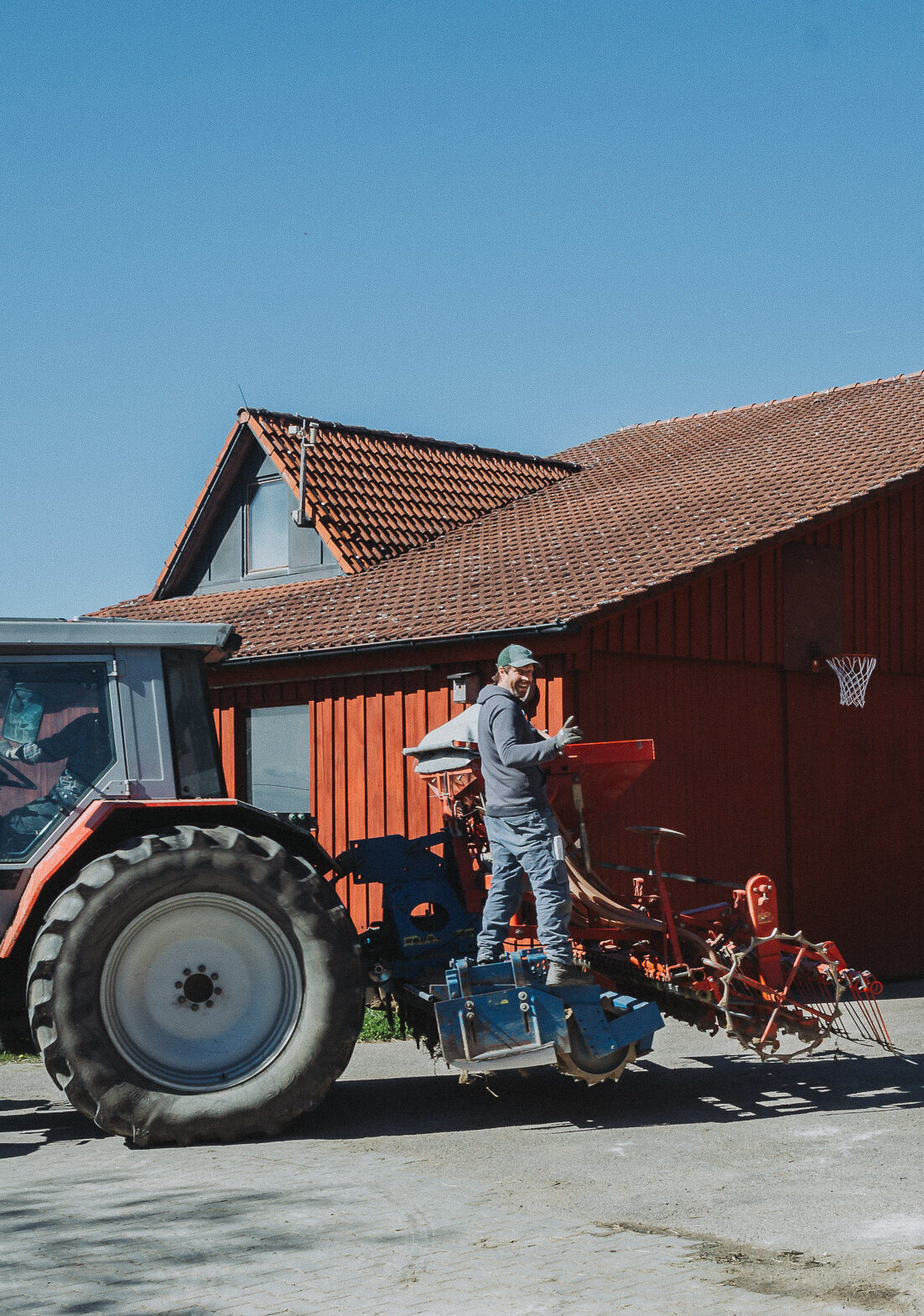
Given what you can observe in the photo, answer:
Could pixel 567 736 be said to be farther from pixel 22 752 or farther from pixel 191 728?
pixel 22 752

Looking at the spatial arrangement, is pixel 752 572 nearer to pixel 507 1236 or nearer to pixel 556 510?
pixel 556 510

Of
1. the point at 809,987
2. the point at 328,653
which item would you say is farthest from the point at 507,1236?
the point at 328,653

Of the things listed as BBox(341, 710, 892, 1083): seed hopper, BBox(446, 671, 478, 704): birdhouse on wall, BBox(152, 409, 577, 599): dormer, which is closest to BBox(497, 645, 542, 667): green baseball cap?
BBox(341, 710, 892, 1083): seed hopper

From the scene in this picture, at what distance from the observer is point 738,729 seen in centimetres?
1362

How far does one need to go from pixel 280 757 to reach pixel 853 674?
5816 millimetres

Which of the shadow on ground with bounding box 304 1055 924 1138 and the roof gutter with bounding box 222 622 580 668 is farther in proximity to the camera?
the roof gutter with bounding box 222 622 580 668

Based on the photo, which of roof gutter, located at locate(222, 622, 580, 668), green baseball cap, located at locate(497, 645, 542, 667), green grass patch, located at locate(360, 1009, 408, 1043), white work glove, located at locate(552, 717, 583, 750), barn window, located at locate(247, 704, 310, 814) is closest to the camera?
white work glove, located at locate(552, 717, 583, 750)

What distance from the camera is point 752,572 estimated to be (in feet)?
45.4

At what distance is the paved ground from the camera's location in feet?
15.0

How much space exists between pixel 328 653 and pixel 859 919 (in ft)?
19.2

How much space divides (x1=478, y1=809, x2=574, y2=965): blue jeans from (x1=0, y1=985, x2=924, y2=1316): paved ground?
94cm

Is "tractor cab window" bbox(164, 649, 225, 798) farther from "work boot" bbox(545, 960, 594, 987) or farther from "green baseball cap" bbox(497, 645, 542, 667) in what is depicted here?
"work boot" bbox(545, 960, 594, 987)

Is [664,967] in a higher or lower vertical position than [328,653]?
lower

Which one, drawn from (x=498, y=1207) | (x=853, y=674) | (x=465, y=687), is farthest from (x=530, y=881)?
(x=853, y=674)
